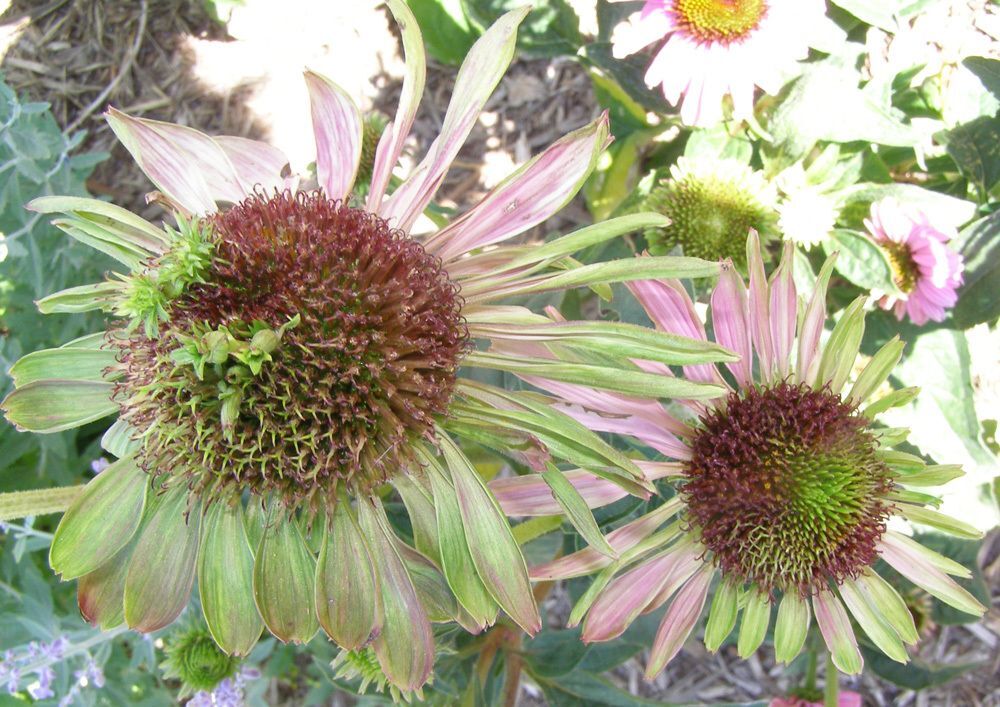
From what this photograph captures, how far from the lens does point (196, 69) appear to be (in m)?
2.17

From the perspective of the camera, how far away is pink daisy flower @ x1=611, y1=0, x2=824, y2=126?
52.9 inches

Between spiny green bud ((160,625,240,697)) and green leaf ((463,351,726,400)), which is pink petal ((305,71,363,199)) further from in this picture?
spiny green bud ((160,625,240,697))

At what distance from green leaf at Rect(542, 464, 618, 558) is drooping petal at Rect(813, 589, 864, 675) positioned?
1.33 ft

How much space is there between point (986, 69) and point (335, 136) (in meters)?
1.09

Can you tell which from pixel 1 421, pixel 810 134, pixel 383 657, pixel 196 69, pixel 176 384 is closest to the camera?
pixel 176 384

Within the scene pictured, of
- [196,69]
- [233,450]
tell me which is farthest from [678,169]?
[196,69]

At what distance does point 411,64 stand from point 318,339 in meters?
0.38

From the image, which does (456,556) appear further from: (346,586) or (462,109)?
(462,109)

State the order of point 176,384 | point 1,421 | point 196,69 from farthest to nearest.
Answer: point 196,69
point 1,421
point 176,384

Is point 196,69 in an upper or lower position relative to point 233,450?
upper

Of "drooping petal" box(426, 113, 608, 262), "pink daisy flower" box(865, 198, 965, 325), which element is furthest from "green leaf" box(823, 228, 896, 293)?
"drooping petal" box(426, 113, 608, 262)

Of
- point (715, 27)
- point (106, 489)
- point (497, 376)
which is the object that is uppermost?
point (715, 27)

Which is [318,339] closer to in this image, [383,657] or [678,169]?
[383,657]

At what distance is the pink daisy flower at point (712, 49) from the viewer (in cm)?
134
